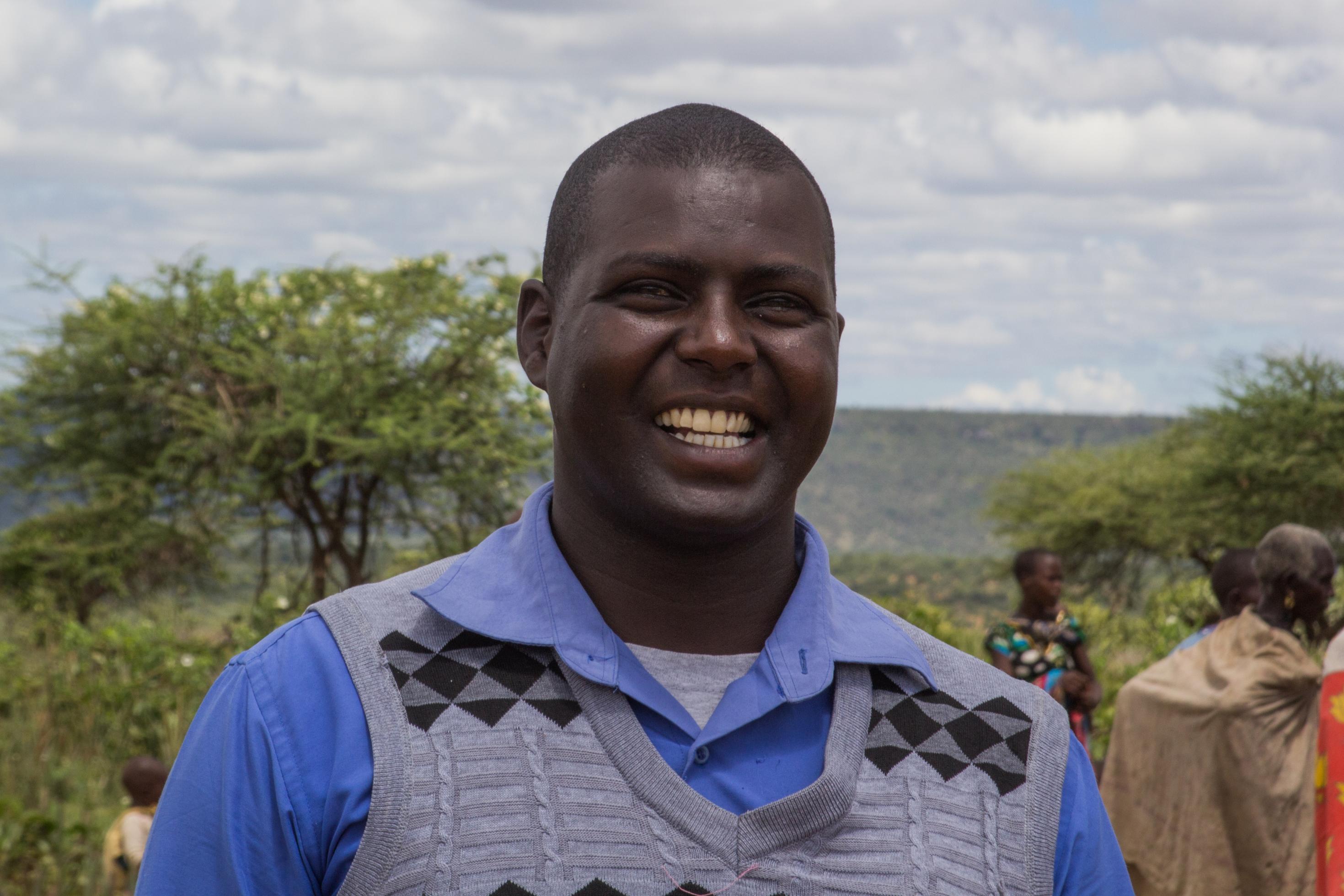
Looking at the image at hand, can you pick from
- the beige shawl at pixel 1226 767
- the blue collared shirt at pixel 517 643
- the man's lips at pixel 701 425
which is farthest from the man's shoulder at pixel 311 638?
the beige shawl at pixel 1226 767

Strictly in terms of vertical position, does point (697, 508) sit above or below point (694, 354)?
below

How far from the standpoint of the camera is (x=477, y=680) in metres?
1.31

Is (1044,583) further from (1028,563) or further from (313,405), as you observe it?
(313,405)

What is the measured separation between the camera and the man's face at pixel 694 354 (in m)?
1.35

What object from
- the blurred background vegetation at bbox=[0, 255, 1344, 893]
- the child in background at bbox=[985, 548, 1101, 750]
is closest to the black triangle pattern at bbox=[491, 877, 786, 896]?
the child in background at bbox=[985, 548, 1101, 750]

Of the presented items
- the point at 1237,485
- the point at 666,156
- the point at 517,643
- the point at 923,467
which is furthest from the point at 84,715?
the point at 923,467

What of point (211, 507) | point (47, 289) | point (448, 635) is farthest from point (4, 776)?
point (448, 635)

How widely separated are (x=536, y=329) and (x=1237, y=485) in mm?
17547

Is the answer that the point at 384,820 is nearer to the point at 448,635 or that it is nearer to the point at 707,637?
the point at 448,635

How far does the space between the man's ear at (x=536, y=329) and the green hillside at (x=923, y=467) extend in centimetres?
5234

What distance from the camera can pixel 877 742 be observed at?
4.48 ft

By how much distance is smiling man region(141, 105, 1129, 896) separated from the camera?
4.02ft

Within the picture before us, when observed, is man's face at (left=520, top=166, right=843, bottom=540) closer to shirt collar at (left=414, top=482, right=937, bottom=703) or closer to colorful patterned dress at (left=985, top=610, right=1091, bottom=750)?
shirt collar at (left=414, top=482, right=937, bottom=703)

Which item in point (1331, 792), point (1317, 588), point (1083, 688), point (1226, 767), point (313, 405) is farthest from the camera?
point (313, 405)
